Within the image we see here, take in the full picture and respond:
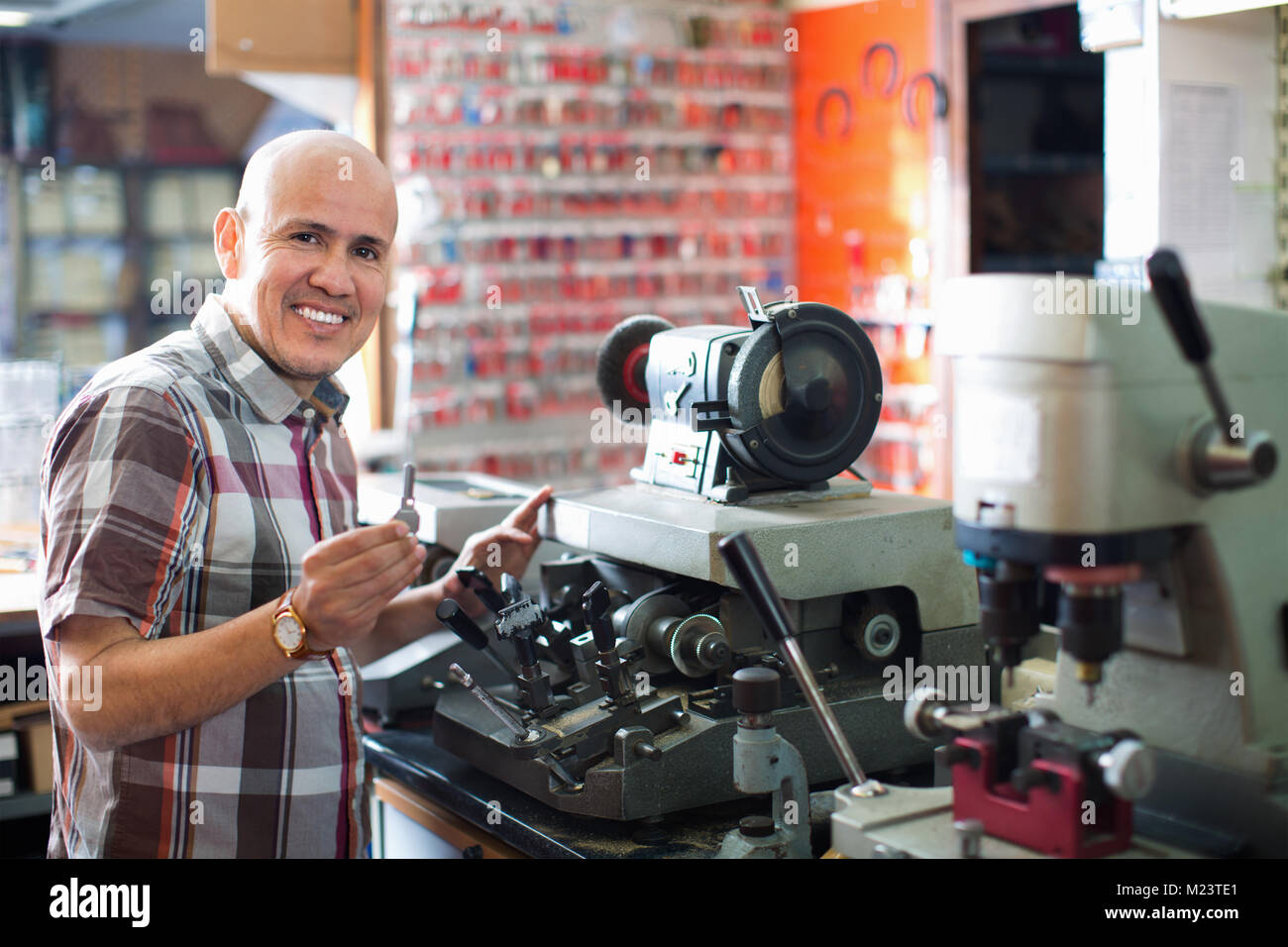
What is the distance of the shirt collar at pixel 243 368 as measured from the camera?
1.74m

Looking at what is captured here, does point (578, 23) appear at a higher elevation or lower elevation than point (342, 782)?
higher

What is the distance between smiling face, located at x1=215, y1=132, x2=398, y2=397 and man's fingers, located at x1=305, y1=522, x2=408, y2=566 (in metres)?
0.36

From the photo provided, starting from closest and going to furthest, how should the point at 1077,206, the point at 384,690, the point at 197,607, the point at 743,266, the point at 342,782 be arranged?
the point at 197,607, the point at 342,782, the point at 384,690, the point at 1077,206, the point at 743,266

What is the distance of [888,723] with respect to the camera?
5.95 feet

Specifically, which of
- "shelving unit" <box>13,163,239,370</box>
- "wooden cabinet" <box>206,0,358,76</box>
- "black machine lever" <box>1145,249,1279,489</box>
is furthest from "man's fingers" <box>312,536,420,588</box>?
"shelving unit" <box>13,163,239,370</box>

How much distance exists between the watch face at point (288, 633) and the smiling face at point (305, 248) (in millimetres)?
418

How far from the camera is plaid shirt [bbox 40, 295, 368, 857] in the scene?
4.98ft

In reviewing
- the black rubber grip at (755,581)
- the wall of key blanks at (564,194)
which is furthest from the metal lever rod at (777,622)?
the wall of key blanks at (564,194)

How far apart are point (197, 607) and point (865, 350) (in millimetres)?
996

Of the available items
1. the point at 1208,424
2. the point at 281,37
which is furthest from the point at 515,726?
the point at 281,37
